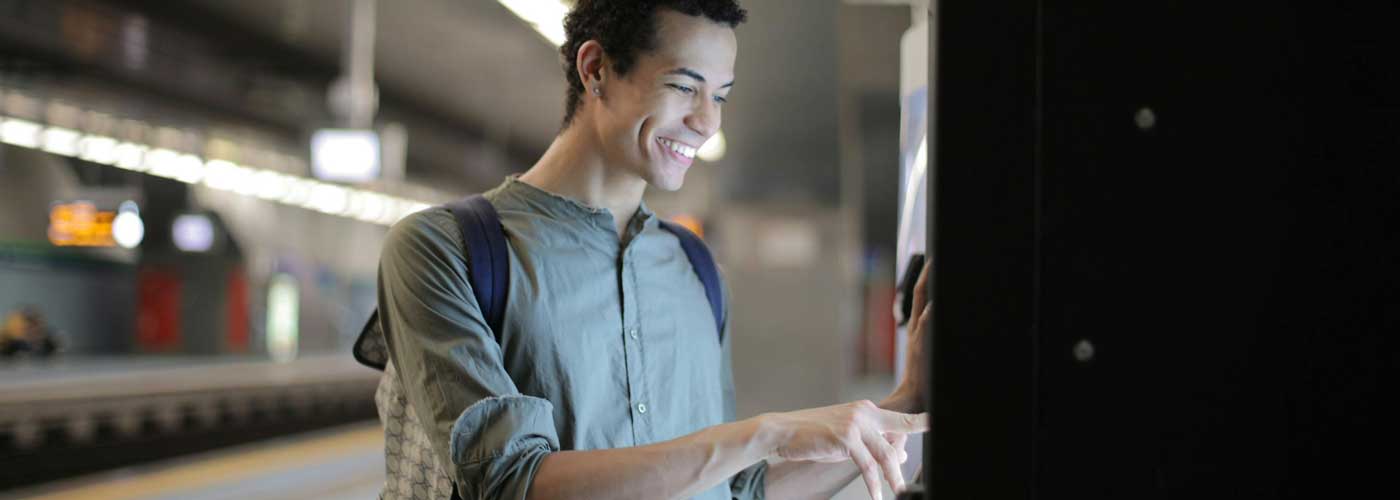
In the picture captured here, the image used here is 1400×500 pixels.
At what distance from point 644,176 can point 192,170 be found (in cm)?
1478

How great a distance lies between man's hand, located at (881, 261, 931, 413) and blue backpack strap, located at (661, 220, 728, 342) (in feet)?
1.63

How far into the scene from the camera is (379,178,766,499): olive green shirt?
1282mm

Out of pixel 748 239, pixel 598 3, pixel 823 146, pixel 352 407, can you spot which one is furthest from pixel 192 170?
pixel 598 3

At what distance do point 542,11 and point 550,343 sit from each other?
4.80 meters

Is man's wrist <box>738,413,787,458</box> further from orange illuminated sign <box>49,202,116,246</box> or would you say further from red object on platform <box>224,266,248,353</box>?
red object on platform <box>224,266,248,353</box>

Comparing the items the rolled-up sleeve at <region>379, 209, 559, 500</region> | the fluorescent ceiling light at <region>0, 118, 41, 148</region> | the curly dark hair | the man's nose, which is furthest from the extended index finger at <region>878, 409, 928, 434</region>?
the fluorescent ceiling light at <region>0, 118, 41, 148</region>

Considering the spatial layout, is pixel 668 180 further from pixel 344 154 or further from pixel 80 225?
pixel 80 225

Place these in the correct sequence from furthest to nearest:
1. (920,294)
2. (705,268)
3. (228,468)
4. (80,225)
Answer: (80,225) < (228,468) < (705,268) < (920,294)

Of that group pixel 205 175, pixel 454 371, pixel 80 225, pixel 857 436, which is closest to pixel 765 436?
pixel 857 436

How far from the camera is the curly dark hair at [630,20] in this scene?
146 centimetres

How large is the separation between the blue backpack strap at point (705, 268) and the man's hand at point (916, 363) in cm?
50

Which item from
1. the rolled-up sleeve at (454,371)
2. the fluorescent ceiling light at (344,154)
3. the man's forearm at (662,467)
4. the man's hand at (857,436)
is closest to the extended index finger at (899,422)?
the man's hand at (857,436)

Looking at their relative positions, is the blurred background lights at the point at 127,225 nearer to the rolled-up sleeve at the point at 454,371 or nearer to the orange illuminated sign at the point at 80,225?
the orange illuminated sign at the point at 80,225

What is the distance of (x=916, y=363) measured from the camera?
125 cm
